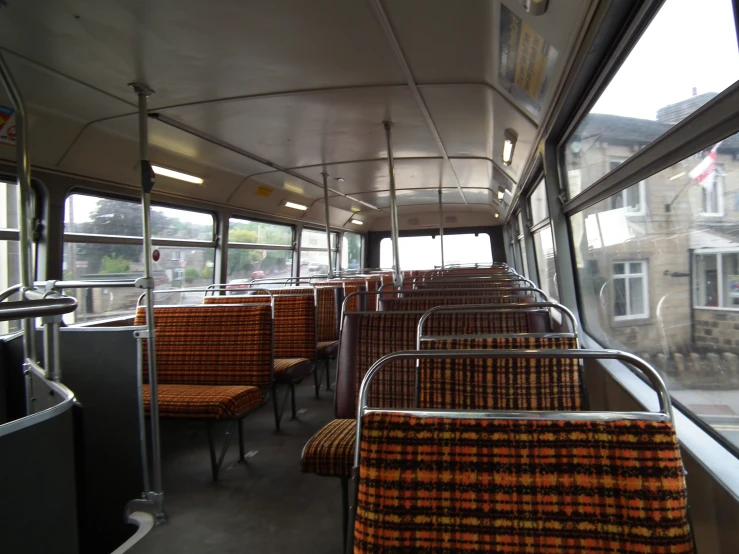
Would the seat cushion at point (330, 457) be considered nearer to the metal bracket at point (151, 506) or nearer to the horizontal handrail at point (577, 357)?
the horizontal handrail at point (577, 357)

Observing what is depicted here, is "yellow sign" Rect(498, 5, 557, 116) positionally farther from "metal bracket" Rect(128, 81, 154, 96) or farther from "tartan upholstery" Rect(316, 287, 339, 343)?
"tartan upholstery" Rect(316, 287, 339, 343)

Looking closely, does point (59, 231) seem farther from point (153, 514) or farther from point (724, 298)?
point (724, 298)

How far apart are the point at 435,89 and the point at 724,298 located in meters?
2.14

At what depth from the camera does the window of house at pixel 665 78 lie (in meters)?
1.13

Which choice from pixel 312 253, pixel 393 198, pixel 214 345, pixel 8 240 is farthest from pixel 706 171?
pixel 312 253

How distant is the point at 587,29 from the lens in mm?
1643

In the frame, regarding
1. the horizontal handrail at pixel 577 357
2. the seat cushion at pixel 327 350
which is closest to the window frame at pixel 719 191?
the horizontal handrail at pixel 577 357

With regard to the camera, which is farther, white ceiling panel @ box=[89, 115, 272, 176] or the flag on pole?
white ceiling panel @ box=[89, 115, 272, 176]

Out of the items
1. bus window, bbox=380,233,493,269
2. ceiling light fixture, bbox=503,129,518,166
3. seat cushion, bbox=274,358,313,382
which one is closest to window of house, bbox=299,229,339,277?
bus window, bbox=380,233,493,269

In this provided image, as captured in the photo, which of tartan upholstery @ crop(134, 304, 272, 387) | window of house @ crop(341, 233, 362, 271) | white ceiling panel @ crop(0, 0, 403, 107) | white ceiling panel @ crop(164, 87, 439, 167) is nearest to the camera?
white ceiling panel @ crop(0, 0, 403, 107)

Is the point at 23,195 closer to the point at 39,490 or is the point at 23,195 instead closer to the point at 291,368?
the point at 39,490

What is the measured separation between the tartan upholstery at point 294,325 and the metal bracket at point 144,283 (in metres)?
1.78

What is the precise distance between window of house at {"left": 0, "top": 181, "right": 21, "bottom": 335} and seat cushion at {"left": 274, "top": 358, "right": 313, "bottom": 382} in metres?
1.81

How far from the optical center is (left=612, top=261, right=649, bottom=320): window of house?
199cm
